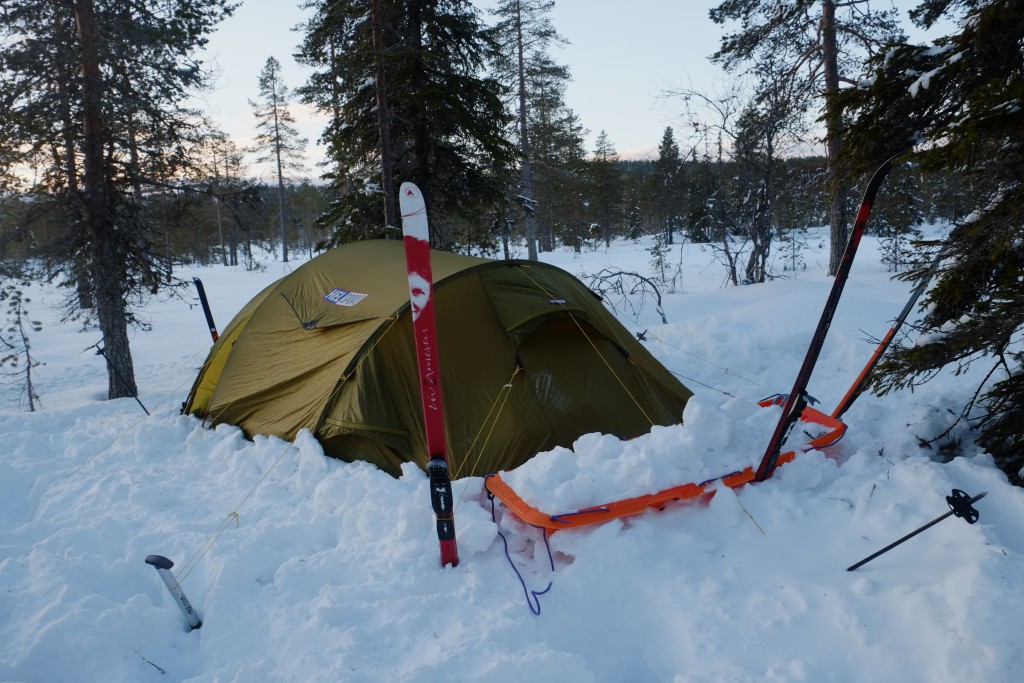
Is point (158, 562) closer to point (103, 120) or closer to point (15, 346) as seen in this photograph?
point (103, 120)

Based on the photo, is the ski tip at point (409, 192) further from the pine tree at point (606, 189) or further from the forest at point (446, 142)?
the pine tree at point (606, 189)

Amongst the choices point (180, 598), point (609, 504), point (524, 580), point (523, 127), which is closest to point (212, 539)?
point (180, 598)

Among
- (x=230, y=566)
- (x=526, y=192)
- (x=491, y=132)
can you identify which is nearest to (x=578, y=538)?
(x=230, y=566)

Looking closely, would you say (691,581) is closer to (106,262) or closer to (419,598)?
(419,598)

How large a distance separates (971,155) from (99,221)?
32.8ft

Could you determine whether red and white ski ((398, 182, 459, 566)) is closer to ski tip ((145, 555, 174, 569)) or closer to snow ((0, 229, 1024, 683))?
snow ((0, 229, 1024, 683))

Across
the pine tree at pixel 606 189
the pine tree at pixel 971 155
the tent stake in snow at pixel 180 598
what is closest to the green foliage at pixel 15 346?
the tent stake in snow at pixel 180 598

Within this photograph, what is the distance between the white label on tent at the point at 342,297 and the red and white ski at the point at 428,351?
2.58 meters

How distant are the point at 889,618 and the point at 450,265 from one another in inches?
170

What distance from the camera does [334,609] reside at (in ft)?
9.99

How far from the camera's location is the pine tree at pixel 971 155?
306 cm

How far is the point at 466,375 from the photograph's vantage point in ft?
16.7

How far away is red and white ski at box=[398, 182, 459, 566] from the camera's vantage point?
3.27 m

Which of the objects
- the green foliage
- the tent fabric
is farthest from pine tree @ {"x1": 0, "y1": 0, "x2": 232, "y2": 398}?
the tent fabric
